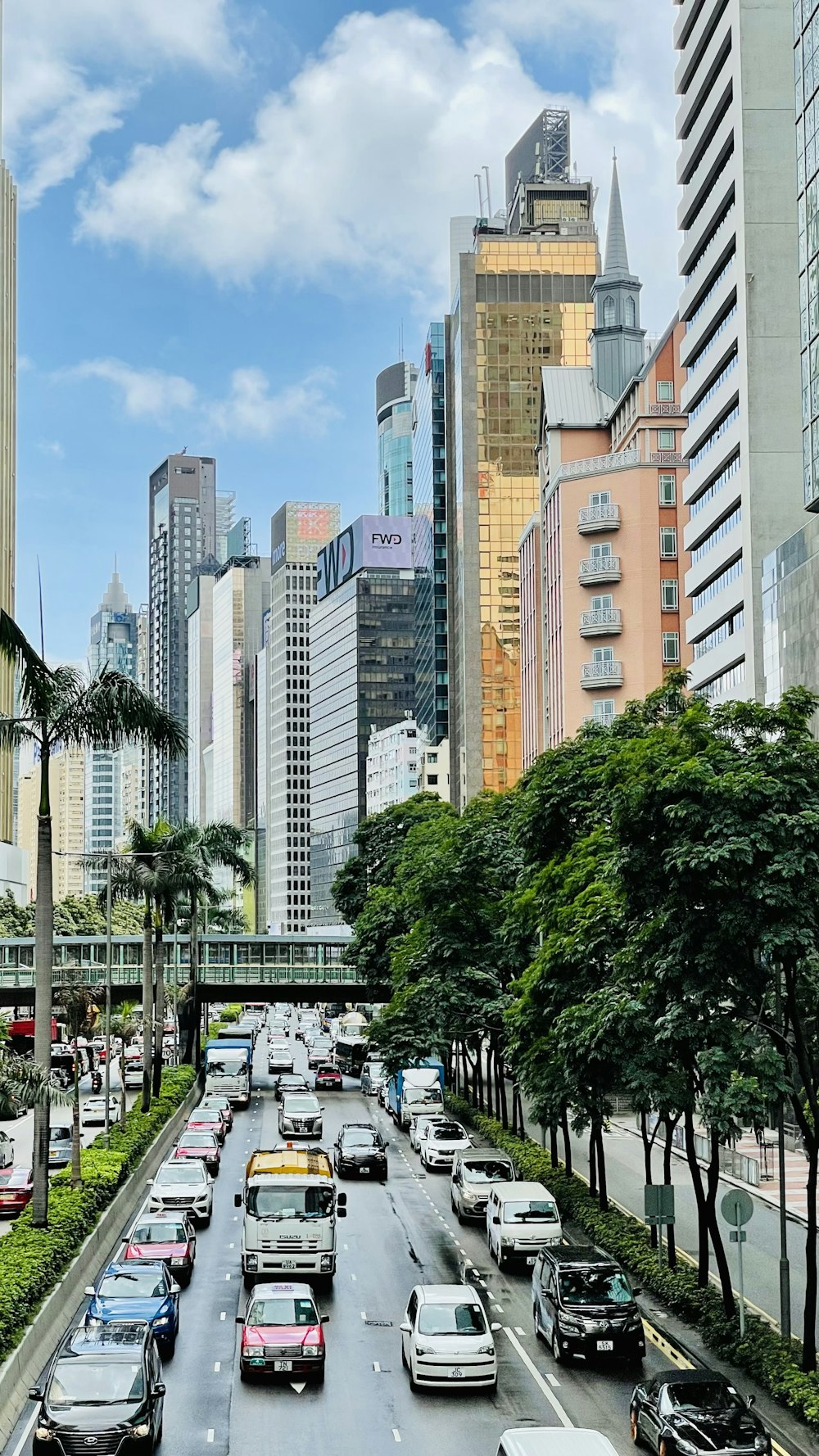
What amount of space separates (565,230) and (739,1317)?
162 meters

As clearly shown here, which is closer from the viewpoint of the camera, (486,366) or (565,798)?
(565,798)

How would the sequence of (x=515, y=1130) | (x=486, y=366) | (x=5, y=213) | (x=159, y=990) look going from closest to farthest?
1. (x=515, y=1130)
2. (x=159, y=990)
3. (x=5, y=213)
4. (x=486, y=366)

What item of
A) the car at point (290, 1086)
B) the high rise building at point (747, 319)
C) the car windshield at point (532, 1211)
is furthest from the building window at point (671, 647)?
the car windshield at point (532, 1211)

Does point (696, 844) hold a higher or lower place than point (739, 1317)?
higher

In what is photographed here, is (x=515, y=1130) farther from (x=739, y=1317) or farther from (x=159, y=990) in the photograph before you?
(x=159, y=990)

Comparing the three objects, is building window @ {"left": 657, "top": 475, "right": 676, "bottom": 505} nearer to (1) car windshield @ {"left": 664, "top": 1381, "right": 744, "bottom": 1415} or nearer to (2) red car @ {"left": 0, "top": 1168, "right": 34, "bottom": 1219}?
(2) red car @ {"left": 0, "top": 1168, "right": 34, "bottom": 1219}

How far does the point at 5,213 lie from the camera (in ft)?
497

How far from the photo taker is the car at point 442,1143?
182 ft

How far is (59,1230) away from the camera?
3281 centimetres

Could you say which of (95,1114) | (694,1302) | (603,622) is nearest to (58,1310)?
(694,1302)

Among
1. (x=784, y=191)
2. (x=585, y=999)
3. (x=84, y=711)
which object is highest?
(x=784, y=191)

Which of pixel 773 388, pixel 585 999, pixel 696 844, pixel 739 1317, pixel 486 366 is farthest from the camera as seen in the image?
pixel 486 366

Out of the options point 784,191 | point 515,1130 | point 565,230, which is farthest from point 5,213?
point 515,1130

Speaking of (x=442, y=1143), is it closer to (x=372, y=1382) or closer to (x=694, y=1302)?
(x=694, y=1302)
